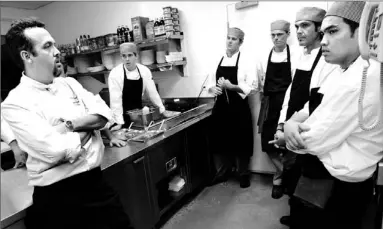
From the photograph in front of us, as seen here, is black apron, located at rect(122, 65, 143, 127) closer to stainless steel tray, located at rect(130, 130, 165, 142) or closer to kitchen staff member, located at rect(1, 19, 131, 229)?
stainless steel tray, located at rect(130, 130, 165, 142)

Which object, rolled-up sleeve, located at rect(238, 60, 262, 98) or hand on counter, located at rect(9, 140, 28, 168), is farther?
rolled-up sleeve, located at rect(238, 60, 262, 98)

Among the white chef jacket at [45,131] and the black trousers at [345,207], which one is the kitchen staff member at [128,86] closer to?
the white chef jacket at [45,131]

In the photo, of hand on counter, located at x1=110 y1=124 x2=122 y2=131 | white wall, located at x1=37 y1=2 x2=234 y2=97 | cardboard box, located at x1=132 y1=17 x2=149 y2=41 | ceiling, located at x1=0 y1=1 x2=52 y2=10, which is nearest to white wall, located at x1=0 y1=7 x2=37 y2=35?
ceiling, located at x1=0 y1=1 x2=52 y2=10

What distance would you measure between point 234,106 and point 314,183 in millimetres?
1431

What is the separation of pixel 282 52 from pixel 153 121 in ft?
4.47

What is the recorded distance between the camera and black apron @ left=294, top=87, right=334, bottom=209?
3.81 feet

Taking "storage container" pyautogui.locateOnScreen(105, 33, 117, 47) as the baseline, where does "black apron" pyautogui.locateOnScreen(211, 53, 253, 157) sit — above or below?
below

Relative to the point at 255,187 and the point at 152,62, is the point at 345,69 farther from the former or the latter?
the point at 152,62

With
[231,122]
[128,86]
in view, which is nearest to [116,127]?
[128,86]

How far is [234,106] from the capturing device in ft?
8.41

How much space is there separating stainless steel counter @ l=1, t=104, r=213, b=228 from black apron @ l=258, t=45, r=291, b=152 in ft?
2.34

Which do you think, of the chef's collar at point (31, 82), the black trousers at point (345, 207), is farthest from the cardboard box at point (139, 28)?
the black trousers at point (345, 207)

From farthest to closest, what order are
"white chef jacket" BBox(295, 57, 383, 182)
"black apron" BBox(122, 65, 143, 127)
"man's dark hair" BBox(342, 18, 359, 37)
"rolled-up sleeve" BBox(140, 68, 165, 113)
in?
1. "rolled-up sleeve" BBox(140, 68, 165, 113)
2. "black apron" BBox(122, 65, 143, 127)
3. "man's dark hair" BBox(342, 18, 359, 37)
4. "white chef jacket" BBox(295, 57, 383, 182)

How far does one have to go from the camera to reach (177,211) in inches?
93.4
